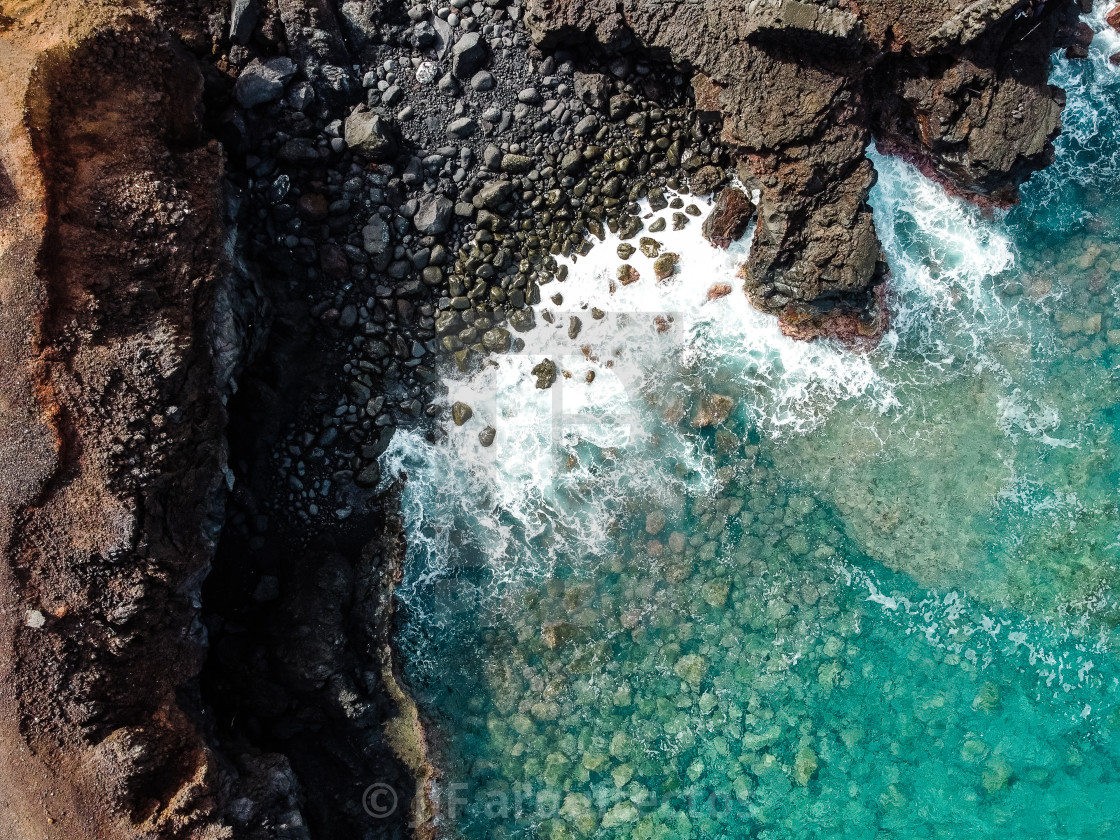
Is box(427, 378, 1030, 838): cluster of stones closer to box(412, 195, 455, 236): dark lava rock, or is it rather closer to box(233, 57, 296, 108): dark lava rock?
box(412, 195, 455, 236): dark lava rock

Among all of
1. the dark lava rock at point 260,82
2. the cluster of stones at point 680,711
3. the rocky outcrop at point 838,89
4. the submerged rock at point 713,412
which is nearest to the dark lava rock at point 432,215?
the dark lava rock at point 260,82

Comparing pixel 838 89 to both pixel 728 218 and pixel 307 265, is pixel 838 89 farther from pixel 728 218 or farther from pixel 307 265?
pixel 307 265

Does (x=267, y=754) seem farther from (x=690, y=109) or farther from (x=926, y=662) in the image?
(x=690, y=109)

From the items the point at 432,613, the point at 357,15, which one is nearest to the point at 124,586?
the point at 432,613

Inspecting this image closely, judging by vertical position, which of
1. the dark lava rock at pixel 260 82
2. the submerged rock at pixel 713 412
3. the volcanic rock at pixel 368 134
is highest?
the dark lava rock at pixel 260 82

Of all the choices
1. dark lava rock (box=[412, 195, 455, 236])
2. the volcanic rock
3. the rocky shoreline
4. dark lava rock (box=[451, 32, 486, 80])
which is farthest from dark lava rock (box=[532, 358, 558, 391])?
dark lava rock (box=[451, 32, 486, 80])

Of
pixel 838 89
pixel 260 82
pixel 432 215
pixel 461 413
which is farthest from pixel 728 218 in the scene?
pixel 260 82

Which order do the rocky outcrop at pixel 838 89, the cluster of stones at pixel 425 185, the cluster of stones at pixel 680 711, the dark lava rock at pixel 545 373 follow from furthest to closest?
the dark lava rock at pixel 545 373 → the cluster of stones at pixel 680 711 → the cluster of stones at pixel 425 185 → the rocky outcrop at pixel 838 89

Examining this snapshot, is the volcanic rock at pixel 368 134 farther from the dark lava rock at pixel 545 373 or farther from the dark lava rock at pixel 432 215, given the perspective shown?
the dark lava rock at pixel 545 373
